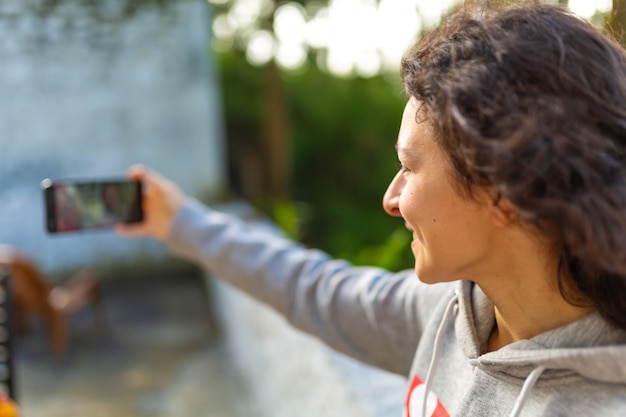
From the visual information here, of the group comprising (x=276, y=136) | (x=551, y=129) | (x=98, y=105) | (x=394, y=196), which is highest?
(x=551, y=129)

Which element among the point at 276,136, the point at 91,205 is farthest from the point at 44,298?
the point at 276,136

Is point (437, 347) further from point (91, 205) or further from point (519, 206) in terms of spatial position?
point (91, 205)

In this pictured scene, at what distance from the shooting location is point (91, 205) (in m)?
1.77

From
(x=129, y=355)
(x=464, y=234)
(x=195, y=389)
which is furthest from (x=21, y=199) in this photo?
(x=464, y=234)

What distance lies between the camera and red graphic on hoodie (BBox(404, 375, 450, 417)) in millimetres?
1105

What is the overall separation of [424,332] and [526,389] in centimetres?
34

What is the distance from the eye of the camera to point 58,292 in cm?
531

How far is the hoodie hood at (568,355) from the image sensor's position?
0.83 metres

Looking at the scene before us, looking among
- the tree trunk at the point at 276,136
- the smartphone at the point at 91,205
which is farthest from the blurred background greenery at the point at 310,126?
the smartphone at the point at 91,205

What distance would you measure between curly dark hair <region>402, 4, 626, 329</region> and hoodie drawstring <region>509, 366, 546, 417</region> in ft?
0.36

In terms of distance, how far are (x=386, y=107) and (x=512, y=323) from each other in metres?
8.77

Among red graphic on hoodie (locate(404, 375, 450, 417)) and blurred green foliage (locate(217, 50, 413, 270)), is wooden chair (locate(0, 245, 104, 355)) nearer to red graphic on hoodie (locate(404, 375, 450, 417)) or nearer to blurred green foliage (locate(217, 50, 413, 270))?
red graphic on hoodie (locate(404, 375, 450, 417))

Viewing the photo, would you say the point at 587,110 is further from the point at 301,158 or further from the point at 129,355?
the point at 301,158

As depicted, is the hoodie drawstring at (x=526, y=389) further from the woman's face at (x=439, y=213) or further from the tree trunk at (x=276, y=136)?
the tree trunk at (x=276, y=136)
